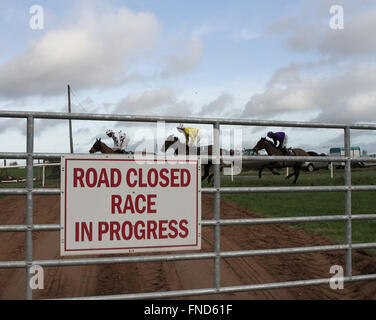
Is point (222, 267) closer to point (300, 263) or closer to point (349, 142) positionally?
point (300, 263)

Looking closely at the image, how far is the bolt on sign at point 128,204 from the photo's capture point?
413cm

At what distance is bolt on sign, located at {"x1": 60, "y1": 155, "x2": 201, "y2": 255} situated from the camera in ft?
13.6

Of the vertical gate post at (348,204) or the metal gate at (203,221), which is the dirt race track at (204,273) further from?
the metal gate at (203,221)

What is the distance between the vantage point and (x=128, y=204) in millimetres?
4238

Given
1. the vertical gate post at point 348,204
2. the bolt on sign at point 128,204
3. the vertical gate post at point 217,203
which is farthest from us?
the vertical gate post at point 348,204

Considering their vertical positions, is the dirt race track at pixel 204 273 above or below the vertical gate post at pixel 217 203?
below

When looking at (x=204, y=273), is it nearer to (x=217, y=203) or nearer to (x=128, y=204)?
(x=217, y=203)

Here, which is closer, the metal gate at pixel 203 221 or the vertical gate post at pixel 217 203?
the metal gate at pixel 203 221

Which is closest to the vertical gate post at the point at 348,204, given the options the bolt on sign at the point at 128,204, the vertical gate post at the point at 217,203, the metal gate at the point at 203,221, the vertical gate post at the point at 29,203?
the metal gate at the point at 203,221

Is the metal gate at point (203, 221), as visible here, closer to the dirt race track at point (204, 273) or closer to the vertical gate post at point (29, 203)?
the vertical gate post at point (29, 203)

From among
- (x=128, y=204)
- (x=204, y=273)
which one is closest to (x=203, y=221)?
(x=128, y=204)

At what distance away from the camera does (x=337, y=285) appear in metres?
4.86

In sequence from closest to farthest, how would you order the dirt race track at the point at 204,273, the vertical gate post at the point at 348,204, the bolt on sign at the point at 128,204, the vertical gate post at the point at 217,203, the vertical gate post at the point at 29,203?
1. the vertical gate post at the point at 29,203
2. the bolt on sign at the point at 128,204
3. the vertical gate post at the point at 217,203
4. the vertical gate post at the point at 348,204
5. the dirt race track at the point at 204,273
